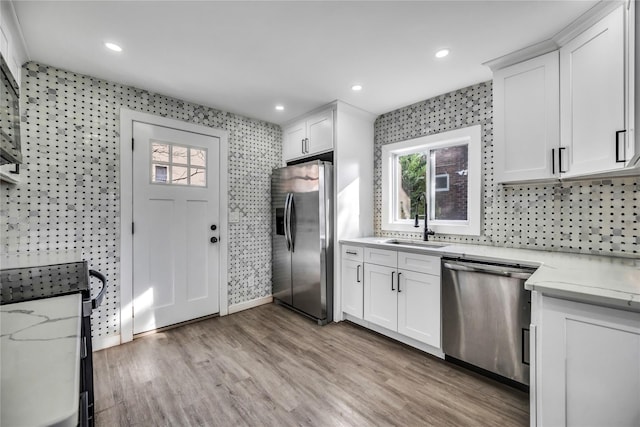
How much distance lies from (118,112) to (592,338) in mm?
3557

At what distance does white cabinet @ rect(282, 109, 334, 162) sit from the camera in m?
3.07

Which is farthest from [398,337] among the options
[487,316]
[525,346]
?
[525,346]

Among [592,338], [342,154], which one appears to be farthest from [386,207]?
[592,338]

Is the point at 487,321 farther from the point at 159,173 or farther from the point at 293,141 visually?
the point at 159,173

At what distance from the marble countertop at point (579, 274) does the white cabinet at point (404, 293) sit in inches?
8.9

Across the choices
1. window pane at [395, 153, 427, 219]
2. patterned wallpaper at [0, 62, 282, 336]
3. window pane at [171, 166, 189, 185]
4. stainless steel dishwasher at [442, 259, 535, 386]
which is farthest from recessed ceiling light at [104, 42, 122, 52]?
stainless steel dishwasher at [442, 259, 535, 386]

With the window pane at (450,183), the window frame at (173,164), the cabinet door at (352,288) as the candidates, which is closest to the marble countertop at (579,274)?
the window pane at (450,183)

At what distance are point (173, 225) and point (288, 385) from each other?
1.92 metres

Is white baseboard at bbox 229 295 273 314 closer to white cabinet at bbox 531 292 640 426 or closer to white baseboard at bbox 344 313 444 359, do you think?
white baseboard at bbox 344 313 444 359

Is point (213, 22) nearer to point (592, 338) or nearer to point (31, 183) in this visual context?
point (31, 183)

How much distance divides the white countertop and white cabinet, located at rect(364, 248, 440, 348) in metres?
2.19

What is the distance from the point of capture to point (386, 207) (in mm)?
3275

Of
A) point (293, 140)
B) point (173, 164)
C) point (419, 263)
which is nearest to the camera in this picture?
point (419, 263)

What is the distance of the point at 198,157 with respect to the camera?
304 cm
